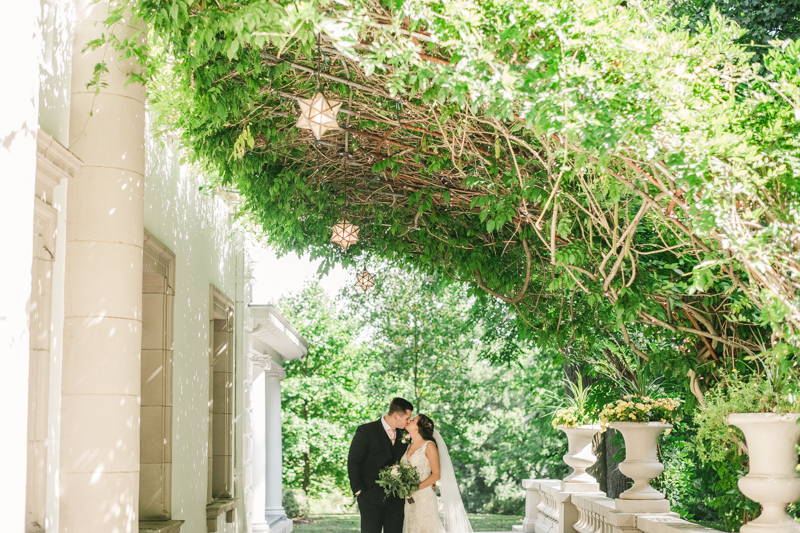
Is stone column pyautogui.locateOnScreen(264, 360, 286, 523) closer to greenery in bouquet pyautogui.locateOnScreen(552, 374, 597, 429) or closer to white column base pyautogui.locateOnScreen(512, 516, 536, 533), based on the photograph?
white column base pyautogui.locateOnScreen(512, 516, 536, 533)

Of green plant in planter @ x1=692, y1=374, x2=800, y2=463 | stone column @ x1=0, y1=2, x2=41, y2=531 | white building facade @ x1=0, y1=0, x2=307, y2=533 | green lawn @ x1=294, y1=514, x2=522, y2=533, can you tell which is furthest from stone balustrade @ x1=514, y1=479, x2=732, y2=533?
green lawn @ x1=294, y1=514, x2=522, y2=533

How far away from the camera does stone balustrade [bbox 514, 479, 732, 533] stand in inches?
241

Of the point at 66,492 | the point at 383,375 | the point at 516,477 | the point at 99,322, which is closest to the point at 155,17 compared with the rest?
the point at 99,322

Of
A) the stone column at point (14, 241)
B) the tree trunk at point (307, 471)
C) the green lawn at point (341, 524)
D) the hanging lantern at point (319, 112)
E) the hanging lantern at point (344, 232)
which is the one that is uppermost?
the hanging lantern at point (319, 112)

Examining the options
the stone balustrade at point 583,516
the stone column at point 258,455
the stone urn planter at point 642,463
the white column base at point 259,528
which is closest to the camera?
the stone balustrade at point 583,516

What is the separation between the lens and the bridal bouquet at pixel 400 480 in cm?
751

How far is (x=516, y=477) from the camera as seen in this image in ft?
91.8

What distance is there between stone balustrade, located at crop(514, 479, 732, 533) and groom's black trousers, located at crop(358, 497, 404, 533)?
2.05 meters

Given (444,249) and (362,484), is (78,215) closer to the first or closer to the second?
(444,249)

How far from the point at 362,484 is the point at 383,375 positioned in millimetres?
16434

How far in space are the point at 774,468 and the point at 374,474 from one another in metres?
4.35

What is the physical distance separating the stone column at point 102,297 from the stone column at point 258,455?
8.64 m

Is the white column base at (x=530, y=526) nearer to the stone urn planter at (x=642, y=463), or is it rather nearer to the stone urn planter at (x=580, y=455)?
the stone urn planter at (x=580, y=455)

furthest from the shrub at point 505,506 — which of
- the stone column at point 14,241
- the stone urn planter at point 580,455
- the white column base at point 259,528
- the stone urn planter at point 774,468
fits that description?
the stone column at point 14,241
